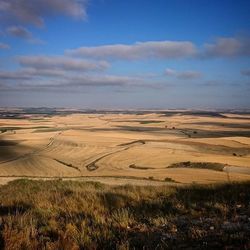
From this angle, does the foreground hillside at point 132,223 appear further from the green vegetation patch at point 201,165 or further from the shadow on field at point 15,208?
the green vegetation patch at point 201,165

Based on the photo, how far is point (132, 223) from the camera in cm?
744

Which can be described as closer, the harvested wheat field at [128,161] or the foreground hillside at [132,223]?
the foreground hillside at [132,223]

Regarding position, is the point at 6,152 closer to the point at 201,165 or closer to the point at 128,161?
the point at 128,161

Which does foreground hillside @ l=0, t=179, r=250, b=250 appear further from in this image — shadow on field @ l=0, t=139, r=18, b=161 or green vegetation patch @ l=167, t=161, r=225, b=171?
shadow on field @ l=0, t=139, r=18, b=161

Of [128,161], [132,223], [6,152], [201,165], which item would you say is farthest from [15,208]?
[6,152]

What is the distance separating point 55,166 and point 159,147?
2472 cm

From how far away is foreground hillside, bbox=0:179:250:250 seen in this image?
230 inches

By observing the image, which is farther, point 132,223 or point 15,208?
point 15,208

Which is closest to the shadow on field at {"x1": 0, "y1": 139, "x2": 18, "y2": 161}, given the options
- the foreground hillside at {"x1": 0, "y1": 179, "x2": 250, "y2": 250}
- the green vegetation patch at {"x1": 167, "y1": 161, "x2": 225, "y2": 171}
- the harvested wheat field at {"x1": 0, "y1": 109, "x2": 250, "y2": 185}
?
the harvested wheat field at {"x1": 0, "y1": 109, "x2": 250, "y2": 185}

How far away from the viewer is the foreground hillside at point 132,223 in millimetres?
5840

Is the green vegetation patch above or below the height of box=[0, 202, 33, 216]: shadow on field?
below

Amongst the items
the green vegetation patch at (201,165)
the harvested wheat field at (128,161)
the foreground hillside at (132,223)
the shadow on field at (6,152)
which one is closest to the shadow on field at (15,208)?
the foreground hillside at (132,223)

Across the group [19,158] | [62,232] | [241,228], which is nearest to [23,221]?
[62,232]

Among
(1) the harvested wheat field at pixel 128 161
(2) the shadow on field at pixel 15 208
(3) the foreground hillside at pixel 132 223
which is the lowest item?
(1) the harvested wheat field at pixel 128 161
